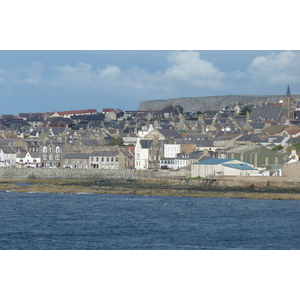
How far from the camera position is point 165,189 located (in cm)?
4550

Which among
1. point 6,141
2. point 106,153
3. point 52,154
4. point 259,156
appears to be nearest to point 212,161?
point 259,156

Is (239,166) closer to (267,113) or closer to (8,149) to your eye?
(8,149)

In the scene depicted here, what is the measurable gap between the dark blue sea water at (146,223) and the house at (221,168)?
840 centimetres

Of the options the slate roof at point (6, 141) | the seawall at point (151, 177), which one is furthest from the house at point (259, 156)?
the slate roof at point (6, 141)

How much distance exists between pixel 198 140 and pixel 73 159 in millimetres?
9167

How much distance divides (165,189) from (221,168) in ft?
17.2

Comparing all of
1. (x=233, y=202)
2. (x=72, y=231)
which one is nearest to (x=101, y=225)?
(x=72, y=231)

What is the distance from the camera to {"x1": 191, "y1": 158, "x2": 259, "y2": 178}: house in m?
49.2

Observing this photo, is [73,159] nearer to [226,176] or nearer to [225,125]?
[226,176]

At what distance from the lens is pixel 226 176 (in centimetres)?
4825

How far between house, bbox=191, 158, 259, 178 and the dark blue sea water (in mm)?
8396

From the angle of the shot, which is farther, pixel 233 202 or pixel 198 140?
pixel 198 140

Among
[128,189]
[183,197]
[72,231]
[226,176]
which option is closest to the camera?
[72,231]

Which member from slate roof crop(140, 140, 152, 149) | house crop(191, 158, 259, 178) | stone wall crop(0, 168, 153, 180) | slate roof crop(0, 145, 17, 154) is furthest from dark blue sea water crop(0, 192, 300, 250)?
slate roof crop(0, 145, 17, 154)
